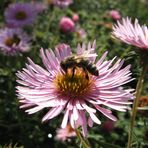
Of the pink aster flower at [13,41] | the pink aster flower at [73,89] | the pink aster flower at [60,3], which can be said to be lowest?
the pink aster flower at [73,89]

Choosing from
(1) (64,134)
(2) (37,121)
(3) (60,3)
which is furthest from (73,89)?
(3) (60,3)

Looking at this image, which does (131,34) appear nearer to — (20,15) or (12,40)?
(12,40)

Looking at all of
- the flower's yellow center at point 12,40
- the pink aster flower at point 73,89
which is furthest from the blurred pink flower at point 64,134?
the pink aster flower at point 73,89

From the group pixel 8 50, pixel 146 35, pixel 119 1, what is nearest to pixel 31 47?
pixel 8 50

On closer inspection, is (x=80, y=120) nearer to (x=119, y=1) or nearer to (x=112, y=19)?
(x=112, y=19)

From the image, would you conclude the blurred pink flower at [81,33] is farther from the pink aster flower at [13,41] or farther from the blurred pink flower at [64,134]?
the blurred pink flower at [64,134]
